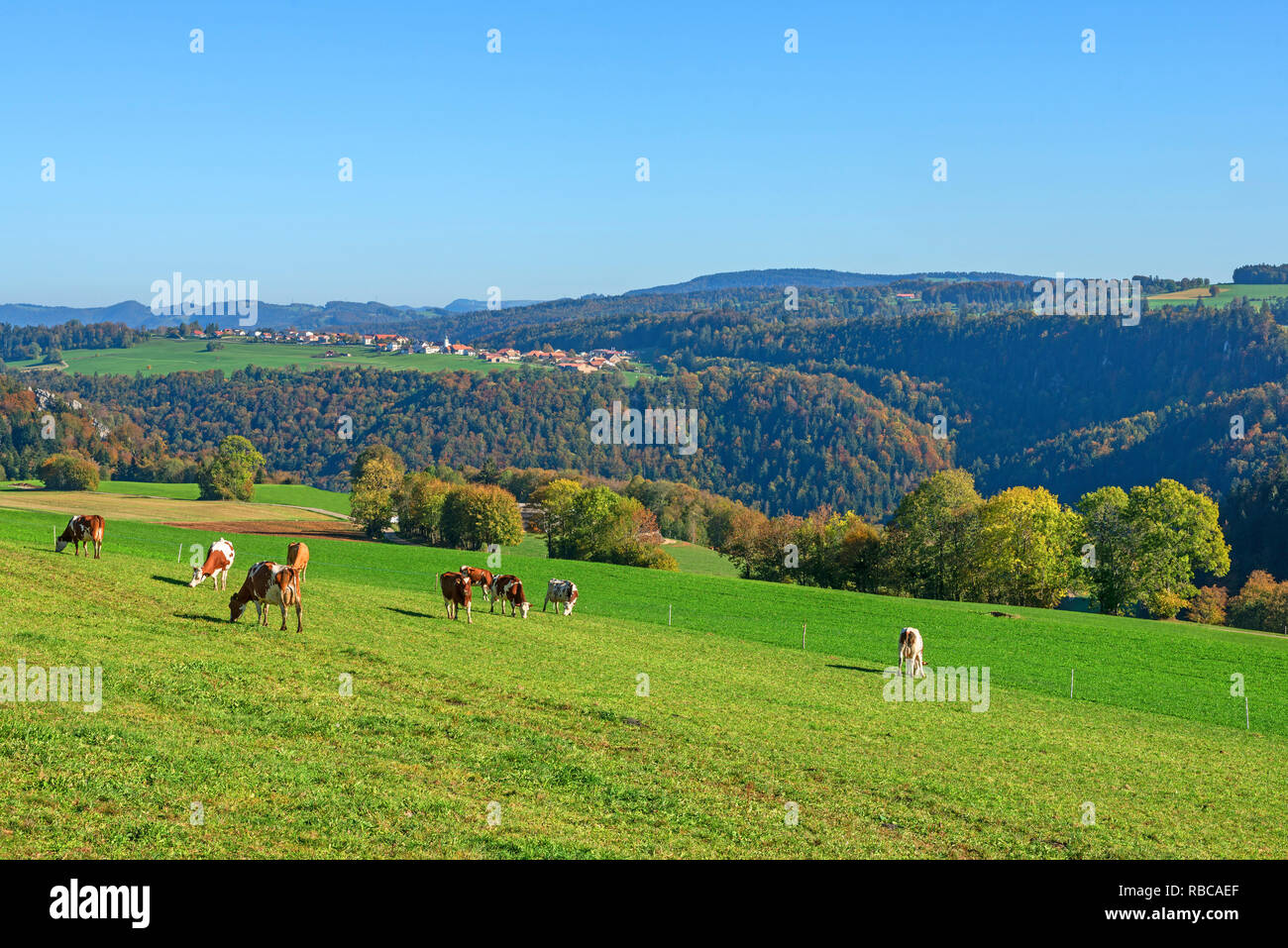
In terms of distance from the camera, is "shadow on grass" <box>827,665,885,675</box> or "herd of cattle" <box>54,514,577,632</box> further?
"shadow on grass" <box>827,665,885,675</box>

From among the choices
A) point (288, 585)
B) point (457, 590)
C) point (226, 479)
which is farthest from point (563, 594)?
point (226, 479)

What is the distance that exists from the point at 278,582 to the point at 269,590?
382mm

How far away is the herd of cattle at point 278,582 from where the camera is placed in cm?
2664

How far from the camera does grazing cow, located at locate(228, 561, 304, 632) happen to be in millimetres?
26516

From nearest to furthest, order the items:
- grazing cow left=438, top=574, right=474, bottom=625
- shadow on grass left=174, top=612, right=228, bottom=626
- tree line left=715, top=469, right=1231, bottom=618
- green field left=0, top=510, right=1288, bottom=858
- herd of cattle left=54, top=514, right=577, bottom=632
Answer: green field left=0, top=510, right=1288, bottom=858
shadow on grass left=174, top=612, right=228, bottom=626
herd of cattle left=54, top=514, right=577, bottom=632
grazing cow left=438, top=574, right=474, bottom=625
tree line left=715, top=469, right=1231, bottom=618

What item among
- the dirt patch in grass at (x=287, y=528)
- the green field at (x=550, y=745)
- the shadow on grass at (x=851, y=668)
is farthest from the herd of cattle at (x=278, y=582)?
the dirt patch in grass at (x=287, y=528)

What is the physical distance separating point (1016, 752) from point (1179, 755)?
17.5ft

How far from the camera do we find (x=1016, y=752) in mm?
A: 24016

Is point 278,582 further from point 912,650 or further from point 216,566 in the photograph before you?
point 912,650

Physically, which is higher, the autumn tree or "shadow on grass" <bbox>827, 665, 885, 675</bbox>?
the autumn tree

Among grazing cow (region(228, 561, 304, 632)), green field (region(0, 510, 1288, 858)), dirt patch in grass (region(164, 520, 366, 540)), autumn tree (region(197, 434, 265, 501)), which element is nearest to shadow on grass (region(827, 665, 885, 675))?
green field (region(0, 510, 1288, 858))

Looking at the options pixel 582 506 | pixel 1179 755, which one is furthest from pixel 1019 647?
pixel 582 506

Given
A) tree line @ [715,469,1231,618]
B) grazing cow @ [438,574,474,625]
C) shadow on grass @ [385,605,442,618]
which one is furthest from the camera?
tree line @ [715,469,1231,618]

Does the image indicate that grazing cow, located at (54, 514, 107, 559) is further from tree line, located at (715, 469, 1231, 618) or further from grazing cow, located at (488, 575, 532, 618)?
tree line, located at (715, 469, 1231, 618)
